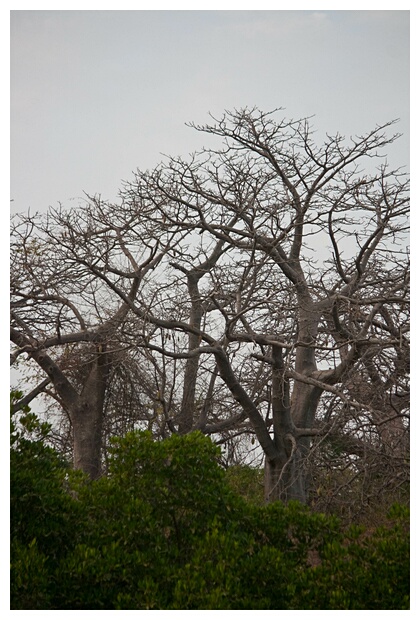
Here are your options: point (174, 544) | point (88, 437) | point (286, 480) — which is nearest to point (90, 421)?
point (88, 437)

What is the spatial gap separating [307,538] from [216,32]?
15.5 feet

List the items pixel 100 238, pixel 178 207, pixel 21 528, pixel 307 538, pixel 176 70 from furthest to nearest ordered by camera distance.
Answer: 1. pixel 100 238
2. pixel 178 207
3. pixel 176 70
4. pixel 307 538
5. pixel 21 528

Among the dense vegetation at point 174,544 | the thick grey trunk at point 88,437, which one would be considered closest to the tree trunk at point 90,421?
the thick grey trunk at point 88,437

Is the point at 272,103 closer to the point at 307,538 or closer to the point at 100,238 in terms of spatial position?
the point at 100,238

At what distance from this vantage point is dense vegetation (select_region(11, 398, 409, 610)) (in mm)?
4312

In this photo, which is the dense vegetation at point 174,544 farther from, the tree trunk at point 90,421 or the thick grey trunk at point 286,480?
the tree trunk at point 90,421

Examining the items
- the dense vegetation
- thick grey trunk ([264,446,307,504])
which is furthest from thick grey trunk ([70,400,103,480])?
the dense vegetation

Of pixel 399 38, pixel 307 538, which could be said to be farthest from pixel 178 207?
pixel 307 538

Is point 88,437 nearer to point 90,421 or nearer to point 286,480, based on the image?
point 90,421

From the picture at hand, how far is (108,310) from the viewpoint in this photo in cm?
1050

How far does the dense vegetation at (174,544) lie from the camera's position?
431 centimetres

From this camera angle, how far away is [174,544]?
496cm
